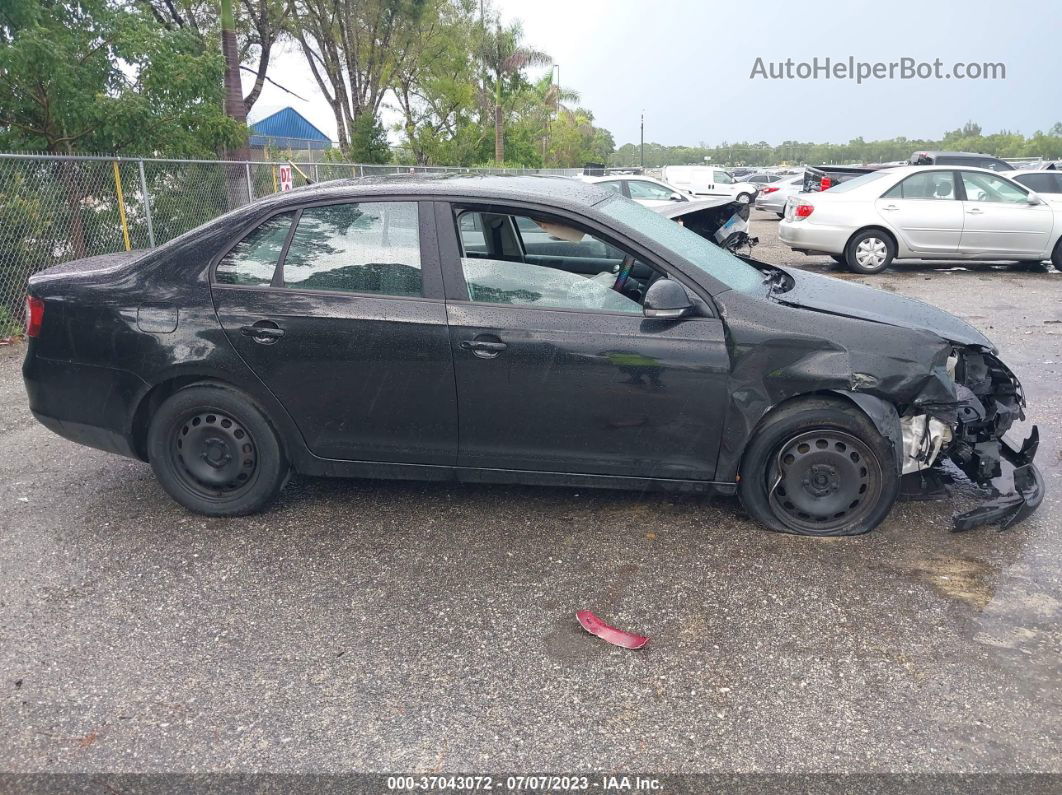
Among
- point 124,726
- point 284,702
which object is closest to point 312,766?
point 284,702

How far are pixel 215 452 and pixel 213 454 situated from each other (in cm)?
2

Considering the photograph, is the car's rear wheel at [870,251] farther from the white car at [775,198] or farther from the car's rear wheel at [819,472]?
the white car at [775,198]

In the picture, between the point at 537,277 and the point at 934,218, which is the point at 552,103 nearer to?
the point at 934,218

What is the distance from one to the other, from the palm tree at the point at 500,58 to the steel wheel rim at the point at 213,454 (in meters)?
37.9

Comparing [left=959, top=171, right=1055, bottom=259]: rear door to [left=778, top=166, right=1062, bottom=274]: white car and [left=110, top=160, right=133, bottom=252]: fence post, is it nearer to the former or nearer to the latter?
[left=778, top=166, right=1062, bottom=274]: white car

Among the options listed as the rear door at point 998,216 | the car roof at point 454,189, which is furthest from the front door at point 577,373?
the rear door at point 998,216

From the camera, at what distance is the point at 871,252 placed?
12711 millimetres

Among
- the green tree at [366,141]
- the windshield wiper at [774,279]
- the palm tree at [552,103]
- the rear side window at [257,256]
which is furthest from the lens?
the palm tree at [552,103]

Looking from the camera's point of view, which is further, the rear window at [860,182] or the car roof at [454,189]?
the rear window at [860,182]

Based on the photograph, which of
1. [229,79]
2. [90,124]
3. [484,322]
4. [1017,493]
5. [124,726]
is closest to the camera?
[124,726]

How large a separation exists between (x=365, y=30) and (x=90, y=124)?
2487 cm

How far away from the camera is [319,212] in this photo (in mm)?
4188

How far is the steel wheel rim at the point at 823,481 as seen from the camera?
3955 millimetres

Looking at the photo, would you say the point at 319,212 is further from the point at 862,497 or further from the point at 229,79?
the point at 229,79
